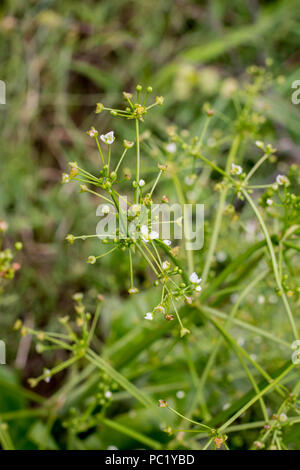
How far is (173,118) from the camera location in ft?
9.82

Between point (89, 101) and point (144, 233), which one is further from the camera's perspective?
point (89, 101)

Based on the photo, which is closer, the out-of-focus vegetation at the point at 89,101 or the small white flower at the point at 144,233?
the small white flower at the point at 144,233

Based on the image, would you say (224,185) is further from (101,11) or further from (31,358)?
(101,11)

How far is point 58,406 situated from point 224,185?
45.6 inches

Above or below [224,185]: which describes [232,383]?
below

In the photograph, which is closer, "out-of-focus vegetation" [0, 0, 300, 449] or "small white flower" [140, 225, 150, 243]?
"small white flower" [140, 225, 150, 243]

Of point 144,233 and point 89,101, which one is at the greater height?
point 89,101

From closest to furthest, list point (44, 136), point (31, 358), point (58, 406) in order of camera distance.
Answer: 1. point (58, 406)
2. point (31, 358)
3. point (44, 136)

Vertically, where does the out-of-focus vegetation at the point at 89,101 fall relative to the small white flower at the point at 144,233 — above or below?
above

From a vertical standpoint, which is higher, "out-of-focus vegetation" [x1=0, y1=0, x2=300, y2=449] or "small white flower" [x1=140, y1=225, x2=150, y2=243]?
"out-of-focus vegetation" [x1=0, y1=0, x2=300, y2=449]
